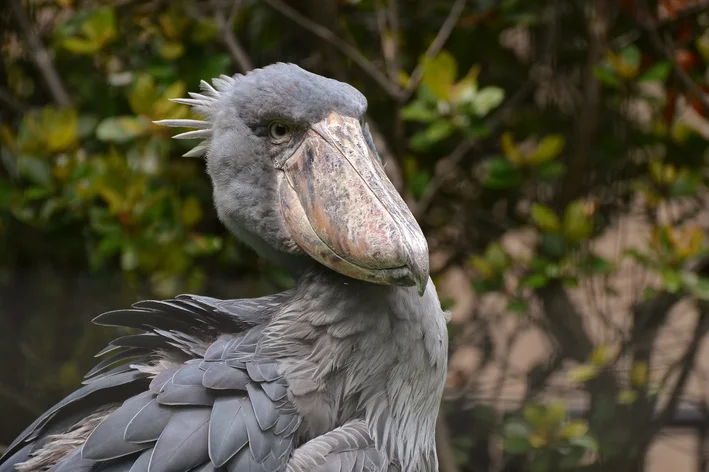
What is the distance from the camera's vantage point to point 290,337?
5.29 feet

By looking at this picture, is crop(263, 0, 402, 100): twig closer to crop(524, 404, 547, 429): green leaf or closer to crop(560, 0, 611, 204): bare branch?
crop(560, 0, 611, 204): bare branch

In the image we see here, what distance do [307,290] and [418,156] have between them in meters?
1.65

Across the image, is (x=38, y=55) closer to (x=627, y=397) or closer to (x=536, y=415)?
(x=536, y=415)

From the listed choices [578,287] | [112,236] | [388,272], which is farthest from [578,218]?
[388,272]

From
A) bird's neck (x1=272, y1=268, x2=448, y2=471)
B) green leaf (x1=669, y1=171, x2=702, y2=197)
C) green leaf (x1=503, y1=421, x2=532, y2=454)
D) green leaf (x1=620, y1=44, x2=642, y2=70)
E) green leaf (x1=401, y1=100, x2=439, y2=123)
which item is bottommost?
green leaf (x1=503, y1=421, x2=532, y2=454)

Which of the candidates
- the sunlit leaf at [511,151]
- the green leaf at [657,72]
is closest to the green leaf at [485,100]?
the sunlit leaf at [511,151]

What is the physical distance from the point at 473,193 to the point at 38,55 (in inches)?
57.9

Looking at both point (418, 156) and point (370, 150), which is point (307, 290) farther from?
point (418, 156)

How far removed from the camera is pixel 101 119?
9.72 feet

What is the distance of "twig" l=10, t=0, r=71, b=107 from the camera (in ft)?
10.0

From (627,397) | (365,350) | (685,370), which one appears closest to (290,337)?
(365,350)

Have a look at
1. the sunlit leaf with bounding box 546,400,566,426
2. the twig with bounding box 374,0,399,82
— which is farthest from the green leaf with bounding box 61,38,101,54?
the sunlit leaf with bounding box 546,400,566,426

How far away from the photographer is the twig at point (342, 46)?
296 centimetres

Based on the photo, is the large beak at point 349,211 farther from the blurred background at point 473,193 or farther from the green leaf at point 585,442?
the green leaf at point 585,442
